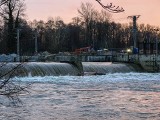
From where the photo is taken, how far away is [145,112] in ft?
56.5

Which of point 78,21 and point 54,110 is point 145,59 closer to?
point 54,110

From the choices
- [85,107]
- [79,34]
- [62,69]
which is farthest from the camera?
[79,34]

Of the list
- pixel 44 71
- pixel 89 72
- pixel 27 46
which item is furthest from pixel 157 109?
pixel 27 46

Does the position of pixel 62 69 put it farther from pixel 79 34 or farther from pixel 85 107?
pixel 79 34

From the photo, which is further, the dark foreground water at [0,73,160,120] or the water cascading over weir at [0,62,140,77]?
the water cascading over weir at [0,62,140,77]

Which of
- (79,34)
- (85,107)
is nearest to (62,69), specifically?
(85,107)

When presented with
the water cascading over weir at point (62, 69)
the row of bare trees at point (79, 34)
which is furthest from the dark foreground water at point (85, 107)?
the row of bare trees at point (79, 34)

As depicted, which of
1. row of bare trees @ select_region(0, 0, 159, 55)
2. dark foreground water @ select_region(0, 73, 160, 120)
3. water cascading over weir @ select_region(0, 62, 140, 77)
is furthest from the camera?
row of bare trees @ select_region(0, 0, 159, 55)

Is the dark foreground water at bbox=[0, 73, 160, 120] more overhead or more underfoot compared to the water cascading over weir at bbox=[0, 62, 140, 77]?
more underfoot

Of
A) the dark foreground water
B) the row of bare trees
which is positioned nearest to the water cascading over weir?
the dark foreground water

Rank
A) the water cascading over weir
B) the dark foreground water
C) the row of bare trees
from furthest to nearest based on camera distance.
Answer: the row of bare trees → the water cascading over weir → the dark foreground water

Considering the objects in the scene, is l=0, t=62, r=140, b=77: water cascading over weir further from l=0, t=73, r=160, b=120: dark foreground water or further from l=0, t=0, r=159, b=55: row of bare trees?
l=0, t=0, r=159, b=55: row of bare trees

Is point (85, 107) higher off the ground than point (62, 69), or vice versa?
point (62, 69)

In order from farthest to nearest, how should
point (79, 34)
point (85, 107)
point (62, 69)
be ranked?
1. point (79, 34)
2. point (62, 69)
3. point (85, 107)
